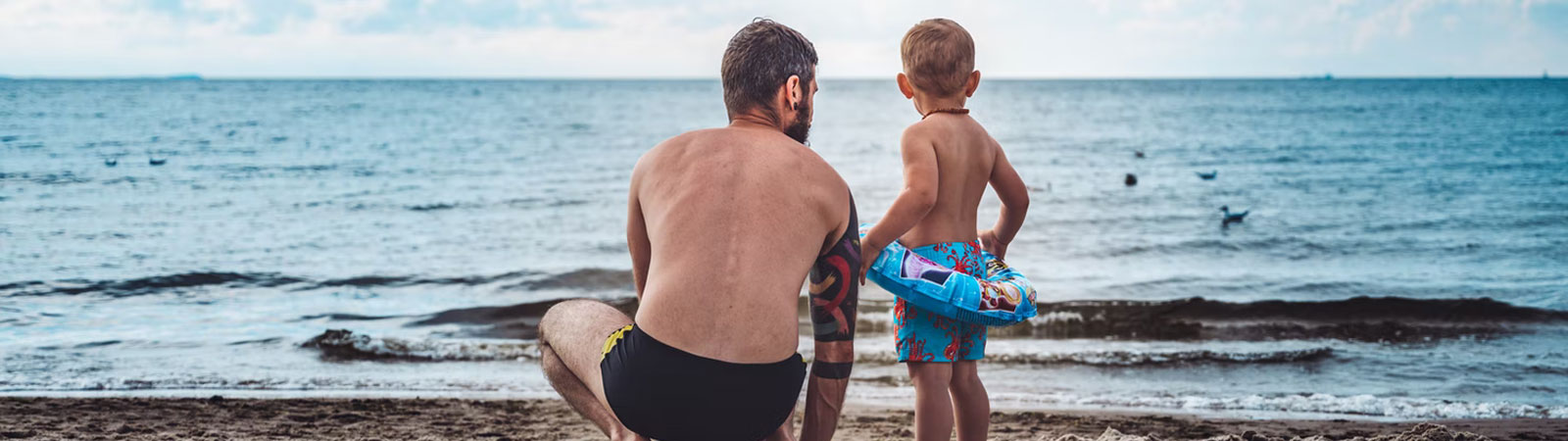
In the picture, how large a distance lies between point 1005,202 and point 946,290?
0.61 meters

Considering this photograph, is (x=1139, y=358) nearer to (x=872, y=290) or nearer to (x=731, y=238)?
(x=872, y=290)

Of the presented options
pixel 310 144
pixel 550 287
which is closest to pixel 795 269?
pixel 550 287

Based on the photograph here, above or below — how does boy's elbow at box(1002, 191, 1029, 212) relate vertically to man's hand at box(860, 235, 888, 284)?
above

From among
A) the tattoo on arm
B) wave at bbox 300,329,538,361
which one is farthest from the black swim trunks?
wave at bbox 300,329,538,361

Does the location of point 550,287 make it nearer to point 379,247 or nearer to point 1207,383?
point 379,247

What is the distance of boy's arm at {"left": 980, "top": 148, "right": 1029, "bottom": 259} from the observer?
11.3ft

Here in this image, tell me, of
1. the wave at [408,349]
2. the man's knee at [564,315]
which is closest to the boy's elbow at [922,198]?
the man's knee at [564,315]

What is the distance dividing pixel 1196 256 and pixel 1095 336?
4690 millimetres

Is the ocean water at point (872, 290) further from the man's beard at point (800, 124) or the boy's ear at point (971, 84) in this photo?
the man's beard at point (800, 124)

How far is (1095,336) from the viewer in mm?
8148

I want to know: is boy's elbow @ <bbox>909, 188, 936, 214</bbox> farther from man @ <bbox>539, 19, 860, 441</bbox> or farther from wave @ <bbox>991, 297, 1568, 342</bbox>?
wave @ <bbox>991, 297, 1568, 342</bbox>

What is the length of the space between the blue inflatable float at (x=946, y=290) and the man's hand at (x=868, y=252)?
19 mm

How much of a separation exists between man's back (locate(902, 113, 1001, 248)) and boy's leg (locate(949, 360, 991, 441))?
1.50ft

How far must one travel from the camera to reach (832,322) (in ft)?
9.29
